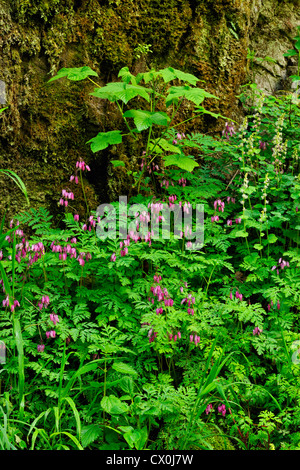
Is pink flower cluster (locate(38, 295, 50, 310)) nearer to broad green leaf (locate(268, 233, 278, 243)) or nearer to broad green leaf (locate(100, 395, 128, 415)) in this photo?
broad green leaf (locate(100, 395, 128, 415))

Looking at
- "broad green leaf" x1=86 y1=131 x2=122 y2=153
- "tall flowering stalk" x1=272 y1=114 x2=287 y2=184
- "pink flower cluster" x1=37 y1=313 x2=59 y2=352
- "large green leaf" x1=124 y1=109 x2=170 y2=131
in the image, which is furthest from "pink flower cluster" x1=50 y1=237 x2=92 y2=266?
"tall flowering stalk" x1=272 y1=114 x2=287 y2=184

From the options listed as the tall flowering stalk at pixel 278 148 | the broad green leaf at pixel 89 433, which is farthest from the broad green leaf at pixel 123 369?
the tall flowering stalk at pixel 278 148

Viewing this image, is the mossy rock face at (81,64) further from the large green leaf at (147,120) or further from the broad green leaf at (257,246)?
the broad green leaf at (257,246)

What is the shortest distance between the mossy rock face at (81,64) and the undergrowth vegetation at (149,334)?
35cm

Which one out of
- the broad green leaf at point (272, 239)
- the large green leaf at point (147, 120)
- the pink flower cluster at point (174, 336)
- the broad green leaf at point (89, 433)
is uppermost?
the large green leaf at point (147, 120)

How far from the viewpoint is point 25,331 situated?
289cm

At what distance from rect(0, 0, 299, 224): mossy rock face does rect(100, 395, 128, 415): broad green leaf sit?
1975 mm

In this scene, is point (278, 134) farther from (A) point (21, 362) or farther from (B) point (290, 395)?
(A) point (21, 362)

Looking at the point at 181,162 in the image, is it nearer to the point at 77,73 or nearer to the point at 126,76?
the point at 126,76

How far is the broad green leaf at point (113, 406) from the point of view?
2.46 m

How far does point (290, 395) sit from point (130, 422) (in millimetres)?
1075

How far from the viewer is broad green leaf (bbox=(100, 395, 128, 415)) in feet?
8.07

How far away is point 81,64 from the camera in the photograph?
13.2ft
